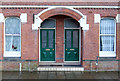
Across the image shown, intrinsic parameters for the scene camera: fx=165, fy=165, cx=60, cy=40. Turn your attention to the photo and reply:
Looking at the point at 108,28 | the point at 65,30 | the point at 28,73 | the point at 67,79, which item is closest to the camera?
the point at 67,79

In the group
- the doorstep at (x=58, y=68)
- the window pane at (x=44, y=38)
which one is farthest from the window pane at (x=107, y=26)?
the window pane at (x=44, y=38)

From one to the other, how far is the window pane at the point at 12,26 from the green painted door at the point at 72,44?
317 cm

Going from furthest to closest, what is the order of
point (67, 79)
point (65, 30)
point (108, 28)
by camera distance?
point (65, 30), point (108, 28), point (67, 79)

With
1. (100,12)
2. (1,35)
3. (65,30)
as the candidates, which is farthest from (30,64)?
(100,12)

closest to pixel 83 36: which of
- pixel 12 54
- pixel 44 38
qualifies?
pixel 44 38

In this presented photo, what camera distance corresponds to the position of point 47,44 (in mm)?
11023

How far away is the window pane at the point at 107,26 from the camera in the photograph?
33.8 ft

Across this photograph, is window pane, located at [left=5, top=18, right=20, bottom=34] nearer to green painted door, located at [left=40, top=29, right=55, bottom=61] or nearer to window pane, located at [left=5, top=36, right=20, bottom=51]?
window pane, located at [left=5, top=36, right=20, bottom=51]

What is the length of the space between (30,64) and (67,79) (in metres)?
2.71

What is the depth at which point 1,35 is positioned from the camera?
9977 mm

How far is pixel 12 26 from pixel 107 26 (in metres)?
5.91

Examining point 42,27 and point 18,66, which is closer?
point 18,66

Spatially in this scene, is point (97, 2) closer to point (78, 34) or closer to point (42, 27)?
point (78, 34)

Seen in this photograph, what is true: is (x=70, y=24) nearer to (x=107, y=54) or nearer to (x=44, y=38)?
(x=44, y=38)
